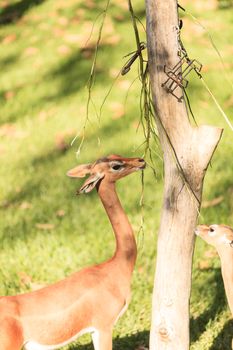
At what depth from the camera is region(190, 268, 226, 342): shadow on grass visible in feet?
15.4

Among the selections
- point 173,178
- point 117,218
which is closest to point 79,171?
point 117,218

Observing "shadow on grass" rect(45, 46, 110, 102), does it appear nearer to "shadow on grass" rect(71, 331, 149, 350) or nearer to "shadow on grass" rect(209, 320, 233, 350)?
"shadow on grass" rect(71, 331, 149, 350)

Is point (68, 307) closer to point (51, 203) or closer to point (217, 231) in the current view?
point (217, 231)

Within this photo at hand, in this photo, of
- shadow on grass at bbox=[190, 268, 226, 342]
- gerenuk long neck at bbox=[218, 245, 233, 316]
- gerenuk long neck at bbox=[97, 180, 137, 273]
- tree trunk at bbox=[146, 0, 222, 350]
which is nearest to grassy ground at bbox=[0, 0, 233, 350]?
shadow on grass at bbox=[190, 268, 226, 342]

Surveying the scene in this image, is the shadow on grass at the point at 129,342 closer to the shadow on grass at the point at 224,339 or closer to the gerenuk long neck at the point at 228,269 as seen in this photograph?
the shadow on grass at the point at 224,339

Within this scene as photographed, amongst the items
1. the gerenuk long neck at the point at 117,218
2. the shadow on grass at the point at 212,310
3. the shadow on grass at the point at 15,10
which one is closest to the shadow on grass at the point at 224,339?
the shadow on grass at the point at 212,310

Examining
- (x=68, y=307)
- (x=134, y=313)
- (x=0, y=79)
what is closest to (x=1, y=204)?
(x=134, y=313)

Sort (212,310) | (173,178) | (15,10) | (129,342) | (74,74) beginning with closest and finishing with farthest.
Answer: (173,178) < (129,342) < (212,310) < (74,74) < (15,10)

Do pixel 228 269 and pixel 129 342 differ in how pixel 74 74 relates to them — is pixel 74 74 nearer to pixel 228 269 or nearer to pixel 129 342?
pixel 129 342

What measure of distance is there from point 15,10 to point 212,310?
7090mm

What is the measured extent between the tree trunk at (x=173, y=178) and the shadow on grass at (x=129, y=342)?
3.38ft

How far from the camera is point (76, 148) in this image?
25.0 feet

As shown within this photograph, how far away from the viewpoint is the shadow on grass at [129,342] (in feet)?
15.1

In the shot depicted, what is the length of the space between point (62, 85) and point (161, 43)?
5572mm
